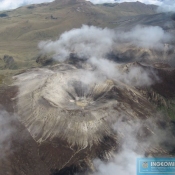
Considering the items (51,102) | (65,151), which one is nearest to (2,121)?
(51,102)

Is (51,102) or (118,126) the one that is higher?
(51,102)

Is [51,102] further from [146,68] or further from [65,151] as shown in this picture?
[146,68]

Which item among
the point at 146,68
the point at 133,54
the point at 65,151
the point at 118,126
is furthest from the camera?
the point at 133,54

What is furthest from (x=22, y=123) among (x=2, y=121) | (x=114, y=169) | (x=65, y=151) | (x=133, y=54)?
(x=133, y=54)

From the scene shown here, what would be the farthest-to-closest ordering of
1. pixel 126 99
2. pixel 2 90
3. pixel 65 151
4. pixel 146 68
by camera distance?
pixel 146 68
pixel 2 90
pixel 126 99
pixel 65 151

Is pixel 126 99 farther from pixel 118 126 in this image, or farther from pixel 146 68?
pixel 146 68

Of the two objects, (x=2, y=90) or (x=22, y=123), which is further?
(x=2, y=90)

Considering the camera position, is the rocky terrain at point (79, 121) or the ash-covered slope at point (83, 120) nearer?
the rocky terrain at point (79, 121)

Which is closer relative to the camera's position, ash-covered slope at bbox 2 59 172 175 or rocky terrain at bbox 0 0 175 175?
rocky terrain at bbox 0 0 175 175

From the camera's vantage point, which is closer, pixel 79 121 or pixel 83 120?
pixel 79 121
